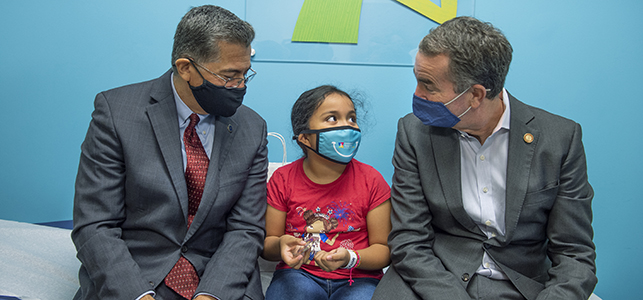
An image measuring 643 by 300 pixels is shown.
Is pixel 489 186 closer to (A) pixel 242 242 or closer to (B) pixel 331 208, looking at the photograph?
(B) pixel 331 208

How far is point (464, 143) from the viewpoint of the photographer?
5.44 feet

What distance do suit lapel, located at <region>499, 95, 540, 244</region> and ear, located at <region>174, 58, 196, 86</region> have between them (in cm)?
124

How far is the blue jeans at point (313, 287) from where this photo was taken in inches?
62.9

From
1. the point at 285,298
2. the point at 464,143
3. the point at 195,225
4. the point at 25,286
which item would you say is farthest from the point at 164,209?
the point at 464,143

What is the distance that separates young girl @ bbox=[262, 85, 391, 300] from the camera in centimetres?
170

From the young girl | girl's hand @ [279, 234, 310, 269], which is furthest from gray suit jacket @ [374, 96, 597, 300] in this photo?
girl's hand @ [279, 234, 310, 269]

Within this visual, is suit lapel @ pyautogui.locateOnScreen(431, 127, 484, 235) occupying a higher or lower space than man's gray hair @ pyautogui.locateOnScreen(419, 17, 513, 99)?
lower

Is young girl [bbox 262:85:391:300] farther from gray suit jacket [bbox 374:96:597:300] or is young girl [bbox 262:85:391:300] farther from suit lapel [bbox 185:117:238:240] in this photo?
suit lapel [bbox 185:117:238:240]

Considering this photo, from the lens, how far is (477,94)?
1.54 meters

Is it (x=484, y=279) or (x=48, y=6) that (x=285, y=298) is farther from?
(x=48, y=6)

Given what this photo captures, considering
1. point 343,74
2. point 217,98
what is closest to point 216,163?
point 217,98

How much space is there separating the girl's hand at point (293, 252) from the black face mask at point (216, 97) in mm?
561

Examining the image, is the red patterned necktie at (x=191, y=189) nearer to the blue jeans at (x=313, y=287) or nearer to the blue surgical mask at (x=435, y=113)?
the blue jeans at (x=313, y=287)

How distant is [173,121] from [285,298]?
31.9 inches
